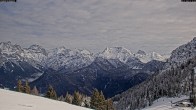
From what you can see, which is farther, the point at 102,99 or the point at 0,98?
the point at 102,99

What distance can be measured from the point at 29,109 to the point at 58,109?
329 centimetres

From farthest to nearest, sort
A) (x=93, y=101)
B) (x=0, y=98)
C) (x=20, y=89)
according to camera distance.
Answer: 1. (x=20, y=89)
2. (x=93, y=101)
3. (x=0, y=98)

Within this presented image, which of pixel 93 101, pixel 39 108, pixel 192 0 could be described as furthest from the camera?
pixel 93 101

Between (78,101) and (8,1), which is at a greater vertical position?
(8,1)

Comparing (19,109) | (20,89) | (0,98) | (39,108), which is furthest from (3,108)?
(20,89)

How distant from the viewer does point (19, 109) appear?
2356cm

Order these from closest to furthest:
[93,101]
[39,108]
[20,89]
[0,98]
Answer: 1. [39,108]
2. [0,98]
3. [93,101]
4. [20,89]

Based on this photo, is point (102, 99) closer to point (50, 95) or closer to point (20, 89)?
point (50, 95)

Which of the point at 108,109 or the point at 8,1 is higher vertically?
the point at 8,1

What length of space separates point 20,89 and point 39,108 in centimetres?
6678

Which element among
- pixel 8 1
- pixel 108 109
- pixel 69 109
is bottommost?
pixel 108 109

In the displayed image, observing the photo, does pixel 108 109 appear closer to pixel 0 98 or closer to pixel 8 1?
pixel 0 98

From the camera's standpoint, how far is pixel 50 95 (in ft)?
284

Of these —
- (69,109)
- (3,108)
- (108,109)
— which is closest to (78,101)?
(108,109)
